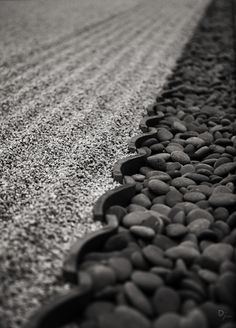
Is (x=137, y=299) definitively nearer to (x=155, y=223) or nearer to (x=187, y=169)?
(x=155, y=223)

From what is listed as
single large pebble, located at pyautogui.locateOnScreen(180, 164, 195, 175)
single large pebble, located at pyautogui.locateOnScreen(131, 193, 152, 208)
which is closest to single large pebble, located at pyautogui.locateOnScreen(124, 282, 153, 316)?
single large pebble, located at pyautogui.locateOnScreen(131, 193, 152, 208)

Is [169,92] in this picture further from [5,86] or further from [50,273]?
[50,273]

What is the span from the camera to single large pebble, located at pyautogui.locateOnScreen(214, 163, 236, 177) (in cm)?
156

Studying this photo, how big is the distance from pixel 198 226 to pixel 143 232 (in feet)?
0.63

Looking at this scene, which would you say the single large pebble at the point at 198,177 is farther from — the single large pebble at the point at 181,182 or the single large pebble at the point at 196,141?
the single large pebble at the point at 196,141

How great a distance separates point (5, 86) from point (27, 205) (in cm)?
129

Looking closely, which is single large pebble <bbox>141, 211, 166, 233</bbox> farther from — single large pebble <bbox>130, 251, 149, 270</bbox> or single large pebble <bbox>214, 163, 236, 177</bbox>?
single large pebble <bbox>214, 163, 236, 177</bbox>

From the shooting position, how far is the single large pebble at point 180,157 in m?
1.67

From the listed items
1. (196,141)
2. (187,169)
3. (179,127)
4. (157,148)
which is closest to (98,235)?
(187,169)

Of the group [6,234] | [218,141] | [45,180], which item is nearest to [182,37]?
[218,141]

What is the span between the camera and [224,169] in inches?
61.9

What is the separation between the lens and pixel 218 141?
5.93 feet

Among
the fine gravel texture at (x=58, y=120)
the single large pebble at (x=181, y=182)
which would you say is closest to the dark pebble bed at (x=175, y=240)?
the single large pebble at (x=181, y=182)

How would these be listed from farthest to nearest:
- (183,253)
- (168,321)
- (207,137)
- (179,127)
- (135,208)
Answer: (179,127)
(207,137)
(135,208)
(183,253)
(168,321)
